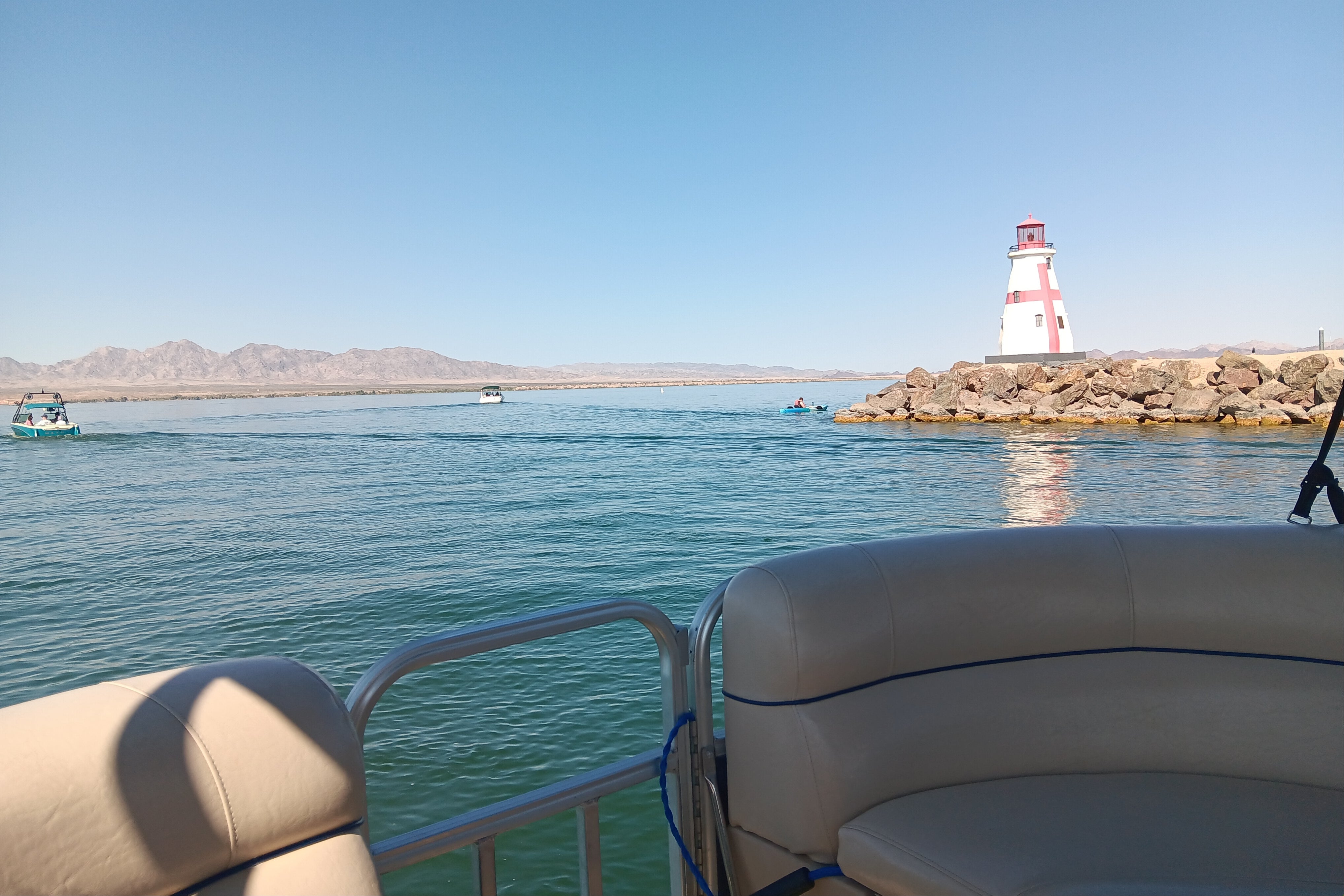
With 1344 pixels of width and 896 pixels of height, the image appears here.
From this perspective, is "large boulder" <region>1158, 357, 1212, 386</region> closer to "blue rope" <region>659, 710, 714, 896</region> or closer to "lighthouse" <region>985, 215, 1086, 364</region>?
"lighthouse" <region>985, 215, 1086, 364</region>

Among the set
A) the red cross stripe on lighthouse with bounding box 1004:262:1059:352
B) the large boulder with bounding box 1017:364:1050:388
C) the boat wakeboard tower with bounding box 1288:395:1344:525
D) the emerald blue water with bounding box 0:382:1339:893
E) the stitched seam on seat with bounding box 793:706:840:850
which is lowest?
the emerald blue water with bounding box 0:382:1339:893

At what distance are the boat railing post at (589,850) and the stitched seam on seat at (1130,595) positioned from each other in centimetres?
134

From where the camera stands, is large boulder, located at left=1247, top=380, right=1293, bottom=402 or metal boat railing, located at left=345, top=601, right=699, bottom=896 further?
large boulder, located at left=1247, top=380, right=1293, bottom=402

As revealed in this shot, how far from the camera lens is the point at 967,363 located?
44031 millimetres

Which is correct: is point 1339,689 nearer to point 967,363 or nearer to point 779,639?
point 779,639

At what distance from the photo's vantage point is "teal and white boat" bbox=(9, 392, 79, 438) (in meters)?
41.1

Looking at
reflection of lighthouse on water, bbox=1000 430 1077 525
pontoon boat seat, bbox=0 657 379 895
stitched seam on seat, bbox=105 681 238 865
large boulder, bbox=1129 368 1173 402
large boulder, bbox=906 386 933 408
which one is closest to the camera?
pontoon boat seat, bbox=0 657 379 895

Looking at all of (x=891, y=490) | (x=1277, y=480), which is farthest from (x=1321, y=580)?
(x=1277, y=480)

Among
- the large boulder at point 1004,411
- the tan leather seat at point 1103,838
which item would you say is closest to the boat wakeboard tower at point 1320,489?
the tan leather seat at point 1103,838

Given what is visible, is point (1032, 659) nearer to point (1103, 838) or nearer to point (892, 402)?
point (1103, 838)

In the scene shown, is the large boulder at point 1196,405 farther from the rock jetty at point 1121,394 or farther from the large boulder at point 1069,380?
the large boulder at point 1069,380

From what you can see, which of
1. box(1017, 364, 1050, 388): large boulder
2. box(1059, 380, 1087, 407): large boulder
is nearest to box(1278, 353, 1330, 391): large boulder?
box(1059, 380, 1087, 407): large boulder

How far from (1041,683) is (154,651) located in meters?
8.84

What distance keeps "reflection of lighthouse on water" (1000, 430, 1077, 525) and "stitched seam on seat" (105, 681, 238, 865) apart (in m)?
11.0
